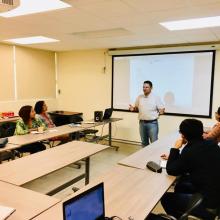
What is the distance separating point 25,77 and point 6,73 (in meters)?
0.56

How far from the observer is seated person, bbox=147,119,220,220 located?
1894 millimetres

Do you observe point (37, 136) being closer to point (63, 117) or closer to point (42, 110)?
point (42, 110)

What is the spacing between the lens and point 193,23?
11.3ft

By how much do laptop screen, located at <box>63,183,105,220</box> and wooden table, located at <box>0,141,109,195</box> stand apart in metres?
0.89

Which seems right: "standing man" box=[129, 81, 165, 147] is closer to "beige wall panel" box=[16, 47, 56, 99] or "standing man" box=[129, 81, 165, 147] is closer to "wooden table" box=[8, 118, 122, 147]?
"wooden table" box=[8, 118, 122, 147]

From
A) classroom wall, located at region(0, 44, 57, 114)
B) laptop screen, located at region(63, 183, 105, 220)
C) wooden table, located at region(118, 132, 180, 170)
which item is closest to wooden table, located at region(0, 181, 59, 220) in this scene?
laptop screen, located at region(63, 183, 105, 220)

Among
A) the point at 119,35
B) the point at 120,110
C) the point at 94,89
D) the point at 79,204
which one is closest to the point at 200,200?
the point at 79,204

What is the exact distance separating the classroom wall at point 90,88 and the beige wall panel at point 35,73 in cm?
31

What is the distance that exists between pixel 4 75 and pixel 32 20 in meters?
2.81

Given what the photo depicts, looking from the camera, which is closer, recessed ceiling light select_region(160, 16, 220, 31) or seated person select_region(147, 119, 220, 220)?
seated person select_region(147, 119, 220, 220)

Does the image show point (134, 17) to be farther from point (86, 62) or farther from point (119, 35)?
point (86, 62)

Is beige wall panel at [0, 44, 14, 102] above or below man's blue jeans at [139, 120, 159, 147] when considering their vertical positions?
above

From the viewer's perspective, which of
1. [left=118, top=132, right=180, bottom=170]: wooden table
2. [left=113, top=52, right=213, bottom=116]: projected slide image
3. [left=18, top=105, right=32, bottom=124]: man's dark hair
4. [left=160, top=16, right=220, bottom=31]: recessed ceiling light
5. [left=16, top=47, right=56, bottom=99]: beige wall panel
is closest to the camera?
[left=118, top=132, right=180, bottom=170]: wooden table

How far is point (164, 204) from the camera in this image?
7.07 ft
